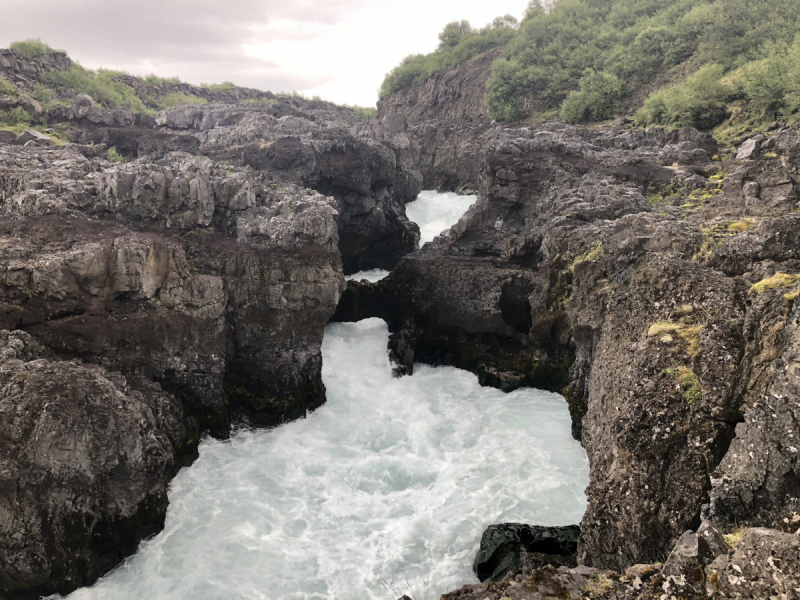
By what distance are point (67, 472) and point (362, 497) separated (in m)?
10.3

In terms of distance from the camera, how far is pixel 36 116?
1694 inches

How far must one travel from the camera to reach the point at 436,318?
30469 mm

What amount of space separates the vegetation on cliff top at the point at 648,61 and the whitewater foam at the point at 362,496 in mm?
31087

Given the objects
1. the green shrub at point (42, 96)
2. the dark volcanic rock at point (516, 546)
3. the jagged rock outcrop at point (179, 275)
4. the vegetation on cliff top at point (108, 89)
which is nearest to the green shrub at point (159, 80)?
the vegetation on cliff top at point (108, 89)

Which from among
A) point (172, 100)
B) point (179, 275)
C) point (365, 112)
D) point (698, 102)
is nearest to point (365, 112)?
point (365, 112)

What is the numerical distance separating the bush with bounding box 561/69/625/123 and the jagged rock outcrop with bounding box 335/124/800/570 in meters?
12.6

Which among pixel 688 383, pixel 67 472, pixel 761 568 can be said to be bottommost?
pixel 67 472

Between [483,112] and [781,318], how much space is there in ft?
228

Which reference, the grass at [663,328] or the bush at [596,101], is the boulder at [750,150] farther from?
the bush at [596,101]

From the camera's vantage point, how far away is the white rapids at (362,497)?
50.6 feet

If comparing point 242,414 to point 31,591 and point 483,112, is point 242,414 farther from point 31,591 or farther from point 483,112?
point 483,112

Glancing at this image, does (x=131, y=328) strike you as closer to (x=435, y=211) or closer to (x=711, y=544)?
(x=711, y=544)

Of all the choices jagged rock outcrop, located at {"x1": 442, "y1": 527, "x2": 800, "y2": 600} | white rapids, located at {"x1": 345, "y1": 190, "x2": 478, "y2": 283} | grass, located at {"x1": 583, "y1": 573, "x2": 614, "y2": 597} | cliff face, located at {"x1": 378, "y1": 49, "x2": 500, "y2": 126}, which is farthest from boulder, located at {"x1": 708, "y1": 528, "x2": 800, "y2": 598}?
cliff face, located at {"x1": 378, "y1": 49, "x2": 500, "y2": 126}

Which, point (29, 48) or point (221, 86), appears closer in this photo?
point (29, 48)
